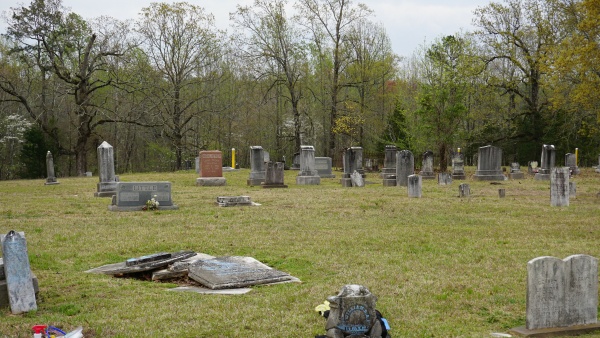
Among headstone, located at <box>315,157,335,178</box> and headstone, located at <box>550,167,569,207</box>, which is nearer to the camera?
headstone, located at <box>550,167,569,207</box>

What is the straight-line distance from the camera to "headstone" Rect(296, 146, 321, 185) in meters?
25.2

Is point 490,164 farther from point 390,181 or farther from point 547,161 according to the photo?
point 390,181

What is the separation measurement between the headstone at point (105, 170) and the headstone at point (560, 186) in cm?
1416

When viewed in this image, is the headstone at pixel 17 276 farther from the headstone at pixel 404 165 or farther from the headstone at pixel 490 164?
the headstone at pixel 490 164

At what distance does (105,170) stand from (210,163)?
564cm

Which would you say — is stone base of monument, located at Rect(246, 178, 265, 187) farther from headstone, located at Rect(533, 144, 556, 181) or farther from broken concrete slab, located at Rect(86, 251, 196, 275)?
broken concrete slab, located at Rect(86, 251, 196, 275)

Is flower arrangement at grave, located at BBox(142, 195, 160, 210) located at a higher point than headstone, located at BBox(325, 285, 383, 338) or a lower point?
higher

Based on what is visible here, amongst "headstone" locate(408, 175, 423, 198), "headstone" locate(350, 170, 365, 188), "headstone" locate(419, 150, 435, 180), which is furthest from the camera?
"headstone" locate(419, 150, 435, 180)

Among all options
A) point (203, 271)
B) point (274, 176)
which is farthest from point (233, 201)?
point (203, 271)

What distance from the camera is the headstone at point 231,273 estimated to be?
7.09m

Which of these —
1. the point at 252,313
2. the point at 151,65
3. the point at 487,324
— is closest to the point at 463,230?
the point at 487,324

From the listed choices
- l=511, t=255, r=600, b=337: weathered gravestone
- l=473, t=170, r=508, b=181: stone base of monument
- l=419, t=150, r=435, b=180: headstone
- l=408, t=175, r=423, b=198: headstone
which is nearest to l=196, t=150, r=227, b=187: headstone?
l=408, t=175, r=423, b=198: headstone

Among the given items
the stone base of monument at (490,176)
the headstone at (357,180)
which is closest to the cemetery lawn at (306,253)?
the headstone at (357,180)

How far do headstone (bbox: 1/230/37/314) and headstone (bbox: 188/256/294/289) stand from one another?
6.73ft
